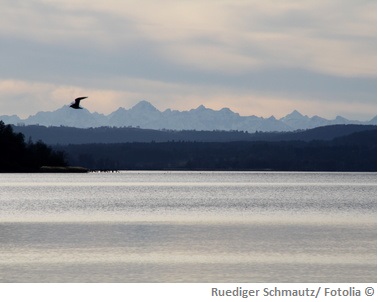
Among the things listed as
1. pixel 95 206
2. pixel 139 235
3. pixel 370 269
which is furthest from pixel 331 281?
pixel 95 206

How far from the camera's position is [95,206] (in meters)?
119

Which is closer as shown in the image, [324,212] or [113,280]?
[113,280]
